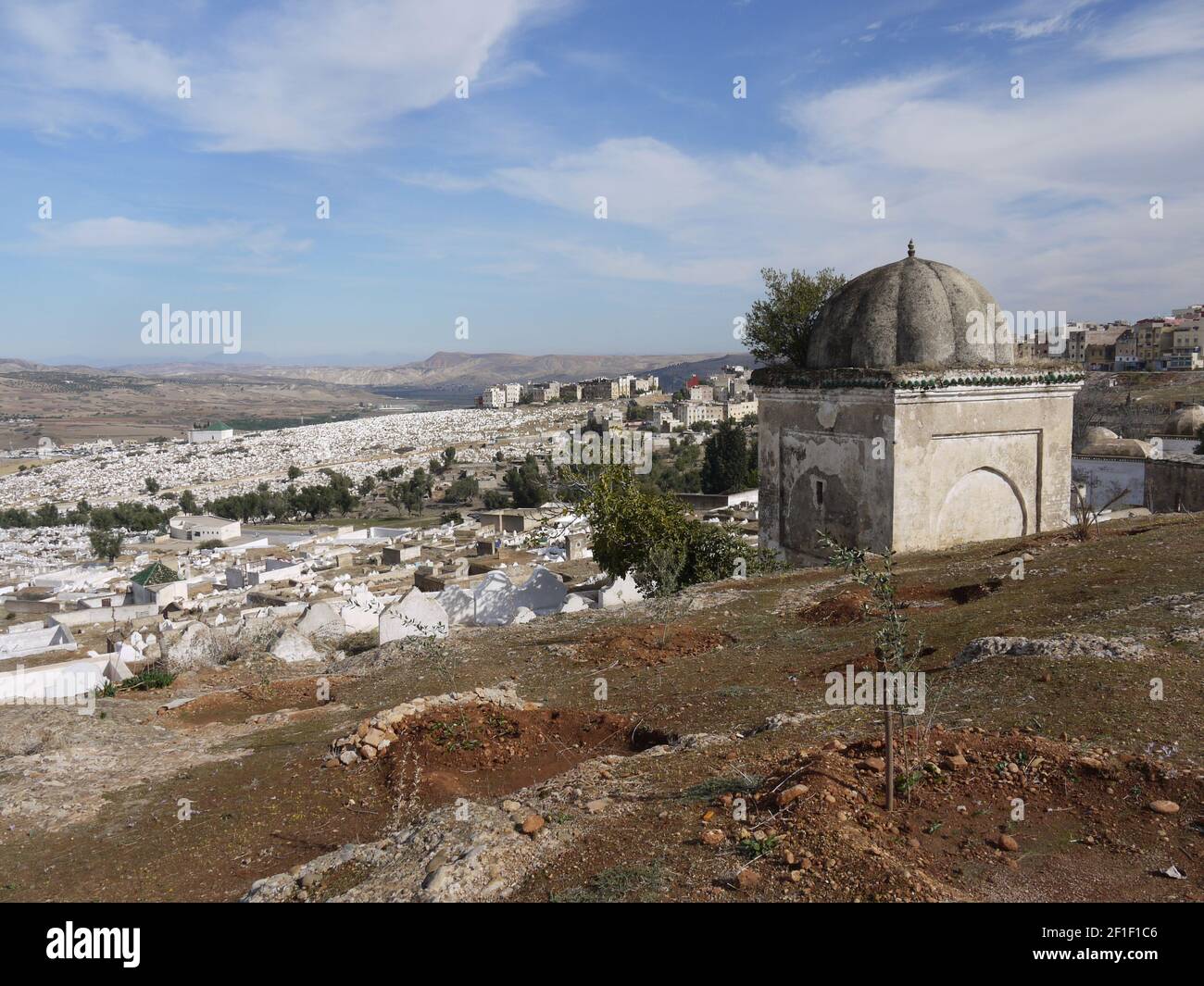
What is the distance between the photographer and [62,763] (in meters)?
6.58

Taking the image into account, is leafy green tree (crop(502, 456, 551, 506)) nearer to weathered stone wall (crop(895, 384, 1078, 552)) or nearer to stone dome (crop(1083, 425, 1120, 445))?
stone dome (crop(1083, 425, 1120, 445))

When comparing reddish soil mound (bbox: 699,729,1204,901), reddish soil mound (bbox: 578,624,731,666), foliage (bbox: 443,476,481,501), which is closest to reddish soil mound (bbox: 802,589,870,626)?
reddish soil mound (bbox: 578,624,731,666)

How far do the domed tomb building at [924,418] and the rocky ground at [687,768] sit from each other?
6.45 ft

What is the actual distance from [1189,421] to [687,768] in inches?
1213

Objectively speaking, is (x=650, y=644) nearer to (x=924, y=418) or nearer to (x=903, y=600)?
(x=903, y=600)

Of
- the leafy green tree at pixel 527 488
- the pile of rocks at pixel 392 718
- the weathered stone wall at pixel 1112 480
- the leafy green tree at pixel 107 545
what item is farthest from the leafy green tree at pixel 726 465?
the pile of rocks at pixel 392 718

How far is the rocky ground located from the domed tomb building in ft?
6.45

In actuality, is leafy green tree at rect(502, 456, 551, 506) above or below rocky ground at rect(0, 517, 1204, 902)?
below

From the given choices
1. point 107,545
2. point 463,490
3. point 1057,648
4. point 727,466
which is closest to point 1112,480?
point 1057,648

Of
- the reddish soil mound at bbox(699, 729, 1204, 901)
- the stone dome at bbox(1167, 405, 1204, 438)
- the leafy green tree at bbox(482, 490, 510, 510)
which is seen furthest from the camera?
the leafy green tree at bbox(482, 490, 510, 510)

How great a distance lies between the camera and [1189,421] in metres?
29.2

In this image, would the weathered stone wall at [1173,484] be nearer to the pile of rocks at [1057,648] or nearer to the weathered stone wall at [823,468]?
the weathered stone wall at [823,468]

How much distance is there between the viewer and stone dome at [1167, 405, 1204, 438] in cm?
2878
